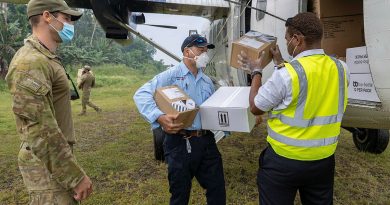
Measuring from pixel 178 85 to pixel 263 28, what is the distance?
1716 millimetres

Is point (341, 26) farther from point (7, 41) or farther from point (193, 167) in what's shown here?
point (7, 41)

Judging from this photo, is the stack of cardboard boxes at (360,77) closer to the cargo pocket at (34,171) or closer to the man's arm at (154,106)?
the man's arm at (154,106)

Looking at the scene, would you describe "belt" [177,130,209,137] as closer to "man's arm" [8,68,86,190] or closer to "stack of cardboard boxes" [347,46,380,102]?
"man's arm" [8,68,86,190]

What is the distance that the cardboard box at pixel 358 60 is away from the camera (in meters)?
2.68

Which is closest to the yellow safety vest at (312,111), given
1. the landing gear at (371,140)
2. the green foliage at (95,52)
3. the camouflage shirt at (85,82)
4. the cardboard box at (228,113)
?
the cardboard box at (228,113)

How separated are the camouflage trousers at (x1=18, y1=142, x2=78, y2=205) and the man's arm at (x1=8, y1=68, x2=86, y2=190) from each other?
0.42ft

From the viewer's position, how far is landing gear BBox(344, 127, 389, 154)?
5.55 metres

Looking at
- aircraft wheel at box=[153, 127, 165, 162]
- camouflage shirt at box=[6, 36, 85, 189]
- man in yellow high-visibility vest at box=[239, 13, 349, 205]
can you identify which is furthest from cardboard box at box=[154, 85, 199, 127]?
aircraft wheel at box=[153, 127, 165, 162]

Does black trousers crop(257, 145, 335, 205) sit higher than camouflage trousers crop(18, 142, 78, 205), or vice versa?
camouflage trousers crop(18, 142, 78, 205)

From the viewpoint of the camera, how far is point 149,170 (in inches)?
204

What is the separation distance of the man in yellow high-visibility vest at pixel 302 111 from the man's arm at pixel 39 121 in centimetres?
115

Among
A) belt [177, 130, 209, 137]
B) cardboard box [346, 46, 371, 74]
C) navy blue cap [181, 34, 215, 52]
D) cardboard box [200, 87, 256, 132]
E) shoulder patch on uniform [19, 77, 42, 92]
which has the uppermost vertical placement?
shoulder patch on uniform [19, 77, 42, 92]

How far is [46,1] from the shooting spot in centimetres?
187

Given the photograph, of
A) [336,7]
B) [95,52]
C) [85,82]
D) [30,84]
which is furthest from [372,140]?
[95,52]
